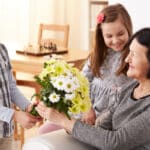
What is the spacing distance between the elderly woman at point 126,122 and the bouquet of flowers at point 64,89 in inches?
2.4

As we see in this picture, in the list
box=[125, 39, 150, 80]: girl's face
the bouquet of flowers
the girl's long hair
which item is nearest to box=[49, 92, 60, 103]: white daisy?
the bouquet of flowers

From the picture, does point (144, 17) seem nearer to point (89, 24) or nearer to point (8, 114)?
point (8, 114)

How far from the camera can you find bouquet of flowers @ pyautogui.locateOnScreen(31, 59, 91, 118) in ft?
4.60

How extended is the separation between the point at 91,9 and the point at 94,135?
337 cm

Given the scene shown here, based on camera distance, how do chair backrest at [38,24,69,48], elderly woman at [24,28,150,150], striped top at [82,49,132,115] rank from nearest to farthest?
1. elderly woman at [24,28,150,150]
2. striped top at [82,49,132,115]
3. chair backrest at [38,24,69,48]

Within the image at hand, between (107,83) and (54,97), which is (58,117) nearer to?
(54,97)

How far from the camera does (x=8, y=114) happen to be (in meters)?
1.67

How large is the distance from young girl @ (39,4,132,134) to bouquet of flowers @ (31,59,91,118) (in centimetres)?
56

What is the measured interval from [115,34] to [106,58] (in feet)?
0.66

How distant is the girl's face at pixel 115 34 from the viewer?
2025mm

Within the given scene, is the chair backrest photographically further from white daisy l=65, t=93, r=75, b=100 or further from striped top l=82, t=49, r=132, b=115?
white daisy l=65, t=93, r=75, b=100

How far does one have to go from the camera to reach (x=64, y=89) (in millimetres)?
1398

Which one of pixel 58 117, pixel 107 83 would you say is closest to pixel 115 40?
pixel 107 83

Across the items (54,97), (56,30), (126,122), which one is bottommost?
(126,122)
